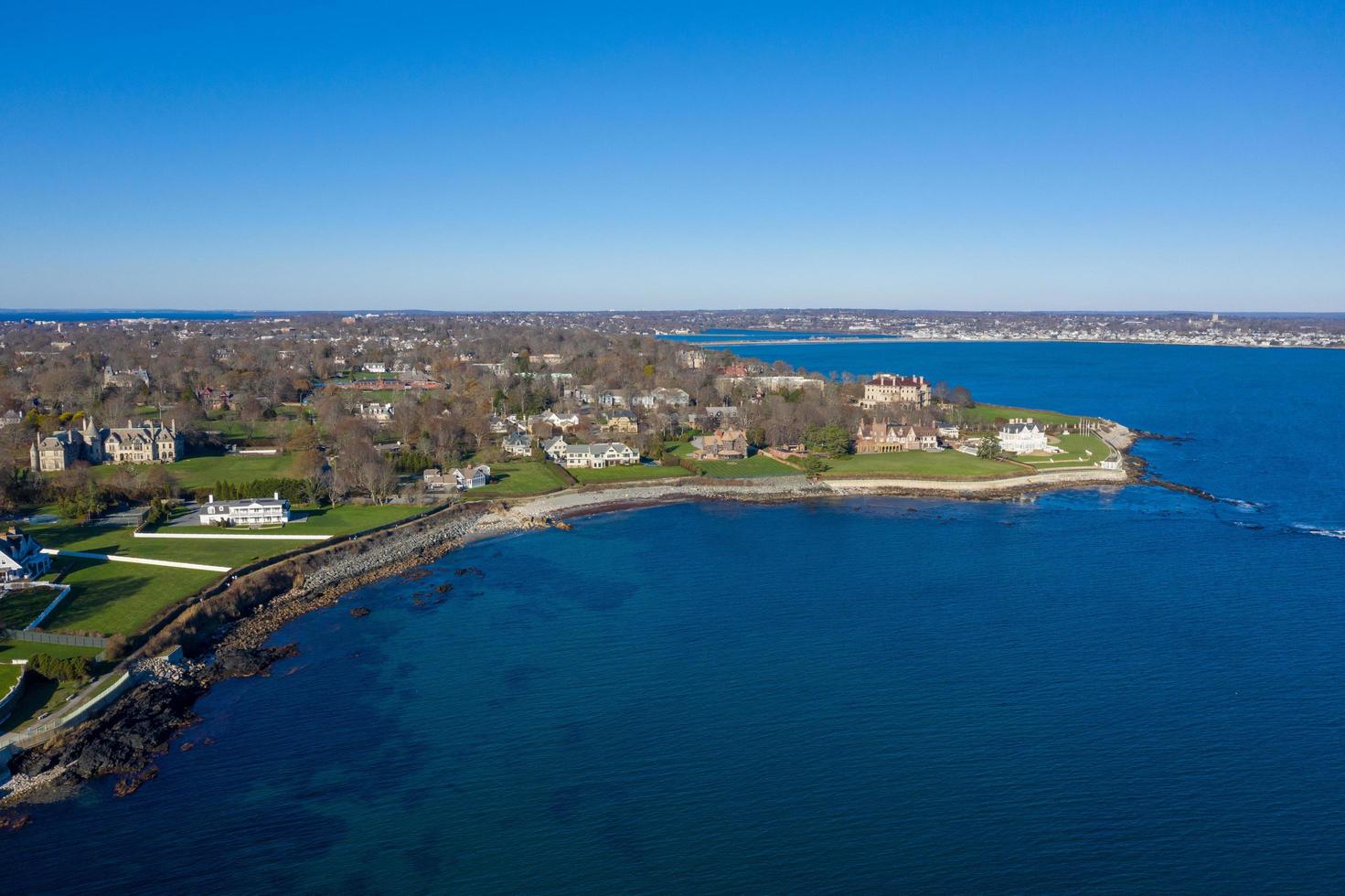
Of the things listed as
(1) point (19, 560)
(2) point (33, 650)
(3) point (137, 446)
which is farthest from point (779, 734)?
(3) point (137, 446)

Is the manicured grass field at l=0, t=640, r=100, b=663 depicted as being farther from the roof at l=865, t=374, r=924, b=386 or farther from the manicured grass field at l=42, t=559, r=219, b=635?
the roof at l=865, t=374, r=924, b=386

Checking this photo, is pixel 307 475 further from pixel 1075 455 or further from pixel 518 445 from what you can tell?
pixel 1075 455

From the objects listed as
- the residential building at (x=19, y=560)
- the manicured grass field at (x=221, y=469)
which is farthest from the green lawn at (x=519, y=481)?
the residential building at (x=19, y=560)

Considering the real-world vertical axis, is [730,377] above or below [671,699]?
above

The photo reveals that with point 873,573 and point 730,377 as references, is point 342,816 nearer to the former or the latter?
point 873,573

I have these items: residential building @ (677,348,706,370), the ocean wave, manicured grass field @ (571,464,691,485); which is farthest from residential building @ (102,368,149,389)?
the ocean wave

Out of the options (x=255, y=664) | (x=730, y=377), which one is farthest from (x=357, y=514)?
(x=730, y=377)
